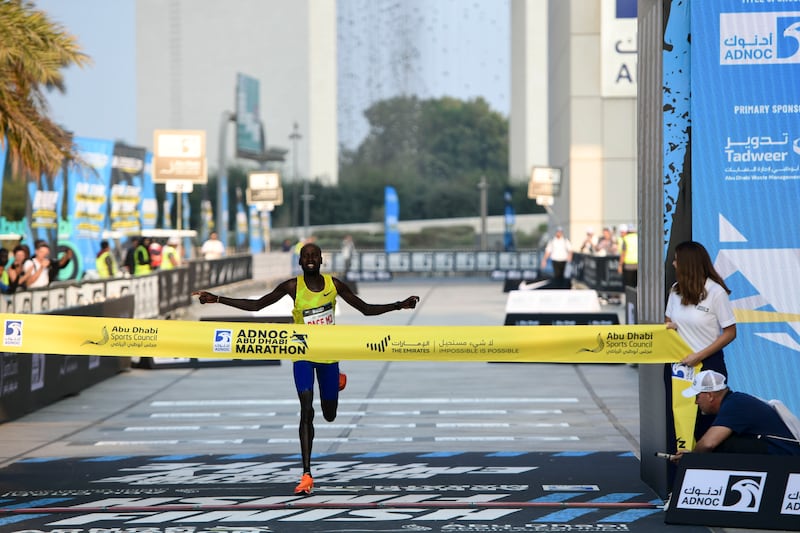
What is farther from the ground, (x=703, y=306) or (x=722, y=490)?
(x=703, y=306)

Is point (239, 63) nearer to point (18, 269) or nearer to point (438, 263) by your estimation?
point (438, 263)

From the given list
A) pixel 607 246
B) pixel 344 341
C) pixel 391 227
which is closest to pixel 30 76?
pixel 344 341

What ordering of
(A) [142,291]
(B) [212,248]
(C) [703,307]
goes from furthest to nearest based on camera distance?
(B) [212,248], (A) [142,291], (C) [703,307]

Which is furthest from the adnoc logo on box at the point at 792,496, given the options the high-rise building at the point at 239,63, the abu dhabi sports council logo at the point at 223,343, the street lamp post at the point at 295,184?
the high-rise building at the point at 239,63

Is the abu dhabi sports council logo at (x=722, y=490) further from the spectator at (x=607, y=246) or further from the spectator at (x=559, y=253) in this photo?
the spectator at (x=607, y=246)

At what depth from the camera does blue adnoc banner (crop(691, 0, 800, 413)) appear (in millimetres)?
9031

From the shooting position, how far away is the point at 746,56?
905cm

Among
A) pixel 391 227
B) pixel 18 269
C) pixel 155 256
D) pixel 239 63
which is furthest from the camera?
pixel 239 63

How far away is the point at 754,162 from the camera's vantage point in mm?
9039

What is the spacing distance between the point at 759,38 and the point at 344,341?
3589mm

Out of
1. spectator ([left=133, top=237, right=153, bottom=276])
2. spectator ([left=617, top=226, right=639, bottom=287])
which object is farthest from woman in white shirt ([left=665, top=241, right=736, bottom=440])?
spectator ([left=133, top=237, right=153, bottom=276])

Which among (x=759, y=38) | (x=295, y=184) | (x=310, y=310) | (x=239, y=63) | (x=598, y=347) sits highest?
(x=239, y=63)

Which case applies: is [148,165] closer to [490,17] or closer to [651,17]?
[651,17]

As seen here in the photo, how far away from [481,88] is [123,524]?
12434 centimetres
